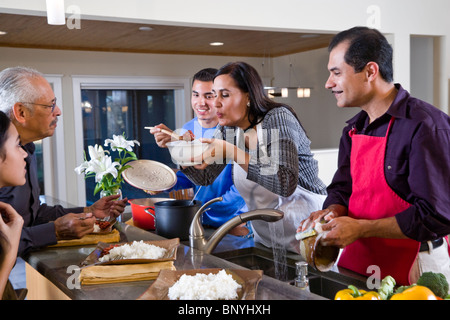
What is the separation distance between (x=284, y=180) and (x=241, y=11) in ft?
8.46

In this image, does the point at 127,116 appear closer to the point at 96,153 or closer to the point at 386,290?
the point at 96,153

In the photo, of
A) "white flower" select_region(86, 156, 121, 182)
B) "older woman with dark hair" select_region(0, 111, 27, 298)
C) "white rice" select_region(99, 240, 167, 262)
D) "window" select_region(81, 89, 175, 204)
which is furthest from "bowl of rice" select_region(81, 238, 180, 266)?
"window" select_region(81, 89, 175, 204)

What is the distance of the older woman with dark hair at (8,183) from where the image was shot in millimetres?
1186

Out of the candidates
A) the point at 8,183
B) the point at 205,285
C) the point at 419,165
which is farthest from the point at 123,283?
the point at 419,165

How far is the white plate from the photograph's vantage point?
6.58 feet

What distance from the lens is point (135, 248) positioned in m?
1.44

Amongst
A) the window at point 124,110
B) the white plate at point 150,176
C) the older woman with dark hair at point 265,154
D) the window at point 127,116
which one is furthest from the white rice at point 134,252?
the window at point 127,116

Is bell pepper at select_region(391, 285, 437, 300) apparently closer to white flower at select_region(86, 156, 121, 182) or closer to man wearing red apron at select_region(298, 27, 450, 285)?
man wearing red apron at select_region(298, 27, 450, 285)

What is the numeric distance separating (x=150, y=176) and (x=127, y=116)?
15.0 feet

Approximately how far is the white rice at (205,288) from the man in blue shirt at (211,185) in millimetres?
975

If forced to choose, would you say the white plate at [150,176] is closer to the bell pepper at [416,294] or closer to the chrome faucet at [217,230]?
the chrome faucet at [217,230]
